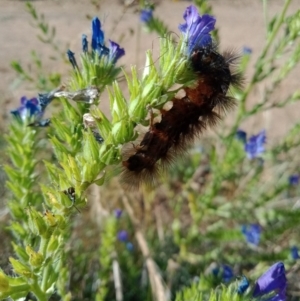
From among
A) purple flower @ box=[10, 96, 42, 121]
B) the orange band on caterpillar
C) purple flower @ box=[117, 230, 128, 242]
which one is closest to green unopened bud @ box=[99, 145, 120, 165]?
the orange band on caterpillar

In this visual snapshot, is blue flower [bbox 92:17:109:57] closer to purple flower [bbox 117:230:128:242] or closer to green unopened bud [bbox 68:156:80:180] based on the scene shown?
green unopened bud [bbox 68:156:80:180]

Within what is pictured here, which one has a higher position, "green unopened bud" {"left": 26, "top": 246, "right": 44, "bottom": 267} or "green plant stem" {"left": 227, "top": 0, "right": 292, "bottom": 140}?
"green plant stem" {"left": 227, "top": 0, "right": 292, "bottom": 140}

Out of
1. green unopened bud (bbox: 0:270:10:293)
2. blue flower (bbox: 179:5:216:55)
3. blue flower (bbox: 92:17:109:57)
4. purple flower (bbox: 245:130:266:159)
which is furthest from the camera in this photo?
purple flower (bbox: 245:130:266:159)

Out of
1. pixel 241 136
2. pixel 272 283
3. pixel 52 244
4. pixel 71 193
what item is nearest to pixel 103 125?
pixel 71 193

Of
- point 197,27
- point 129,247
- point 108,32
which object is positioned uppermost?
point 108,32

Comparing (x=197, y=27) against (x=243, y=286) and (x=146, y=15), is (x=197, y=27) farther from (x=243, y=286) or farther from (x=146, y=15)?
(x=146, y=15)

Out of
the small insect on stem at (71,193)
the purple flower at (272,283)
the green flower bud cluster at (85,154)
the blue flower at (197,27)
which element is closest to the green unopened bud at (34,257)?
the green flower bud cluster at (85,154)

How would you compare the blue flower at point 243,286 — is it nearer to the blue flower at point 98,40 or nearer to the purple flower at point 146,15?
the blue flower at point 98,40
